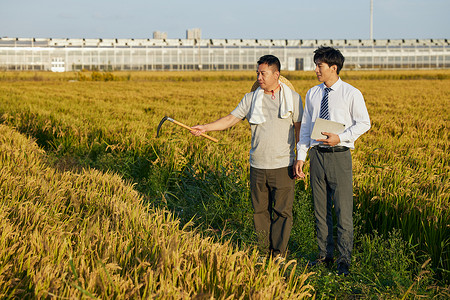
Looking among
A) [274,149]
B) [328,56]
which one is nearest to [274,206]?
[274,149]

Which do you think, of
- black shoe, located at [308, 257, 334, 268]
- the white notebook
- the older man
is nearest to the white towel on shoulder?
the older man

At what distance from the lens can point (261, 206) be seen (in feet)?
13.6

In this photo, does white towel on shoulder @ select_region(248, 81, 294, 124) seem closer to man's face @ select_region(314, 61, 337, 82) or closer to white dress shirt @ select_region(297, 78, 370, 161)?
white dress shirt @ select_region(297, 78, 370, 161)

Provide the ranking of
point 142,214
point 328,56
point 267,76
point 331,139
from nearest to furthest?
point 142,214, point 331,139, point 328,56, point 267,76

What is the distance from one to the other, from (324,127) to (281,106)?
0.43 metres

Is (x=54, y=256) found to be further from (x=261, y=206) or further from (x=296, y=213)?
(x=296, y=213)

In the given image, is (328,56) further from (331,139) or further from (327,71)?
(331,139)

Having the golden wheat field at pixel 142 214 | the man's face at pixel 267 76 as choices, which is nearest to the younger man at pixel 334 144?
the man's face at pixel 267 76

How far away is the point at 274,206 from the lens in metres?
4.10

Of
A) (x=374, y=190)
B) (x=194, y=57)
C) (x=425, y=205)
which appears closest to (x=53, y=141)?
(x=374, y=190)

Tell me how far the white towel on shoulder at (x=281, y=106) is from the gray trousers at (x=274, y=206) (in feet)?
1.43

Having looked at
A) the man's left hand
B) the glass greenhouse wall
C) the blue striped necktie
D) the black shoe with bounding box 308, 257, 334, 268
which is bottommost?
the black shoe with bounding box 308, 257, 334, 268

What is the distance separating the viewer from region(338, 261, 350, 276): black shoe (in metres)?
3.63

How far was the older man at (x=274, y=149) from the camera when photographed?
396cm
